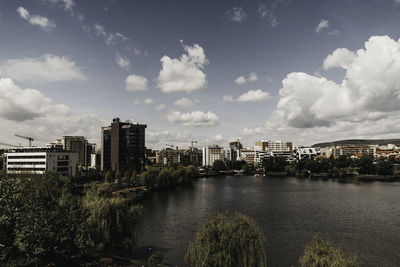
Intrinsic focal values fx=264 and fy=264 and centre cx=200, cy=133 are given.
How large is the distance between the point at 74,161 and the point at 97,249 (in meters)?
72.0

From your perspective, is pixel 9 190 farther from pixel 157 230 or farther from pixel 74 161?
pixel 74 161

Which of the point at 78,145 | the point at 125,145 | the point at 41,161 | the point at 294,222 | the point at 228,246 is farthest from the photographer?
→ the point at 78,145

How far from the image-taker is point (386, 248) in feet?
96.4

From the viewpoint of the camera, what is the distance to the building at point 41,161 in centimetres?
8066

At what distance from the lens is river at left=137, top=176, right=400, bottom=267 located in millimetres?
28812

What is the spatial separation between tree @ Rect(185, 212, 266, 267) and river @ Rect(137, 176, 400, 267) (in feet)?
30.1

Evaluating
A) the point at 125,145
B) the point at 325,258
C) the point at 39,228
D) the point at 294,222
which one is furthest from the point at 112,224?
the point at 125,145

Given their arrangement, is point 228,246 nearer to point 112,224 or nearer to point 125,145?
point 112,224

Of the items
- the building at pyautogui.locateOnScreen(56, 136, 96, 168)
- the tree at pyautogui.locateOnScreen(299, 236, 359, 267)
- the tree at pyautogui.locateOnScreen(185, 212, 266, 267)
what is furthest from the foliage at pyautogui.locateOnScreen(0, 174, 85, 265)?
the building at pyautogui.locateOnScreen(56, 136, 96, 168)

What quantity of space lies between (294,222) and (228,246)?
26.5 metres

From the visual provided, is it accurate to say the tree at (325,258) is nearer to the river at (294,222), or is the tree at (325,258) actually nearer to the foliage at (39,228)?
the river at (294,222)

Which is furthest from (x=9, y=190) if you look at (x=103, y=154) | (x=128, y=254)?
(x=103, y=154)

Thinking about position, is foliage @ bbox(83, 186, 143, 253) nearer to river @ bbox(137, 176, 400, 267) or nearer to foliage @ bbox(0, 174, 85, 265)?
foliage @ bbox(0, 174, 85, 265)

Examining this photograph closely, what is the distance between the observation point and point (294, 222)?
40250 mm
